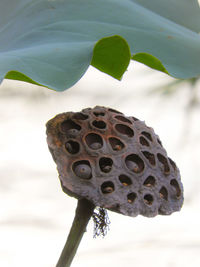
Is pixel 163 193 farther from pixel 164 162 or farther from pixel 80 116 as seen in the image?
pixel 80 116

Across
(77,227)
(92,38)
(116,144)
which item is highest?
(92,38)

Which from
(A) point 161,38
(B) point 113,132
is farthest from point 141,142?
(A) point 161,38

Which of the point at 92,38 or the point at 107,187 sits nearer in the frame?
the point at 107,187

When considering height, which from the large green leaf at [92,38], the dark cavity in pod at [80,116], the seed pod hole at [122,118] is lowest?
the dark cavity in pod at [80,116]

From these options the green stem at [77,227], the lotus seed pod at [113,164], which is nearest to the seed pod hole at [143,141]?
the lotus seed pod at [113,164]

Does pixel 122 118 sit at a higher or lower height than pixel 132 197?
higher

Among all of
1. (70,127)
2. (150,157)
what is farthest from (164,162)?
(70,127)

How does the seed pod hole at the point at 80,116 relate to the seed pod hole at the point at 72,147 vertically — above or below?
above

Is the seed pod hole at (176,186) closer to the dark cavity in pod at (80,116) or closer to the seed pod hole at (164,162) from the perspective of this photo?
the seed pod hole at (164,162)

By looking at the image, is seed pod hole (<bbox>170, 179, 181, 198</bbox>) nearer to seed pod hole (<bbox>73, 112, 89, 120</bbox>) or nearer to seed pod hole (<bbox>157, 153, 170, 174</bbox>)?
seed pod hole (<bbox>157, 153, 170, 174</bbox>)
